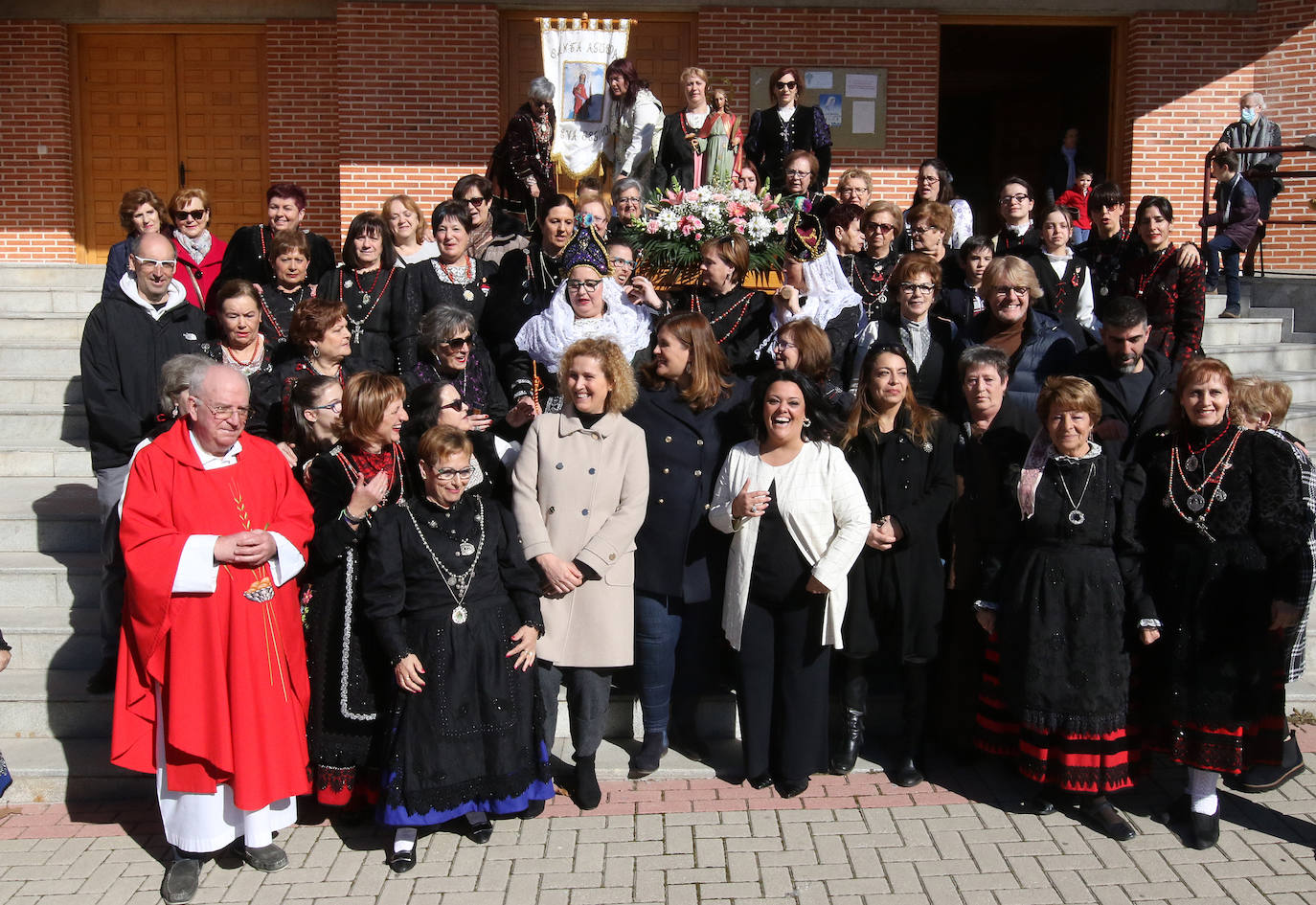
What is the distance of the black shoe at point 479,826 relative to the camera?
473 cm

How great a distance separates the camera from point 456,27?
12359 mm

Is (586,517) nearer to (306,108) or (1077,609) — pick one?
(1077,609)

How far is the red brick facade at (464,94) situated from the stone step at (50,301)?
11.3ft

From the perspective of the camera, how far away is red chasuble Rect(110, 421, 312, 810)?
4.36 meters

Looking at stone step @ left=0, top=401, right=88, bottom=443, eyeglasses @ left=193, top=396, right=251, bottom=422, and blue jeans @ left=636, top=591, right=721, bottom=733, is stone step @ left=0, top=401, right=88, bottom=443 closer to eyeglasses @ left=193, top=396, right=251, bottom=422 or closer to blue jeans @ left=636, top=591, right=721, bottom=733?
eyeglasses @ left=193, top=396, right=251, bottom=422

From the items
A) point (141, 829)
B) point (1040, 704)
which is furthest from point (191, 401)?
point (1040, 704)

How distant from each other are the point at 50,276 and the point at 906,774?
9036 millimetres

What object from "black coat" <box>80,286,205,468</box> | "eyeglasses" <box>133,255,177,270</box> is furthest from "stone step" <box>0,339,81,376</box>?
"eyeglasses" <box>133,255,177,270</box>

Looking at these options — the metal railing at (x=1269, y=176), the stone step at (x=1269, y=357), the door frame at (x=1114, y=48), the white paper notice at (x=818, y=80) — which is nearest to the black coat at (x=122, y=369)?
the stone step at (x=1269, y=357)

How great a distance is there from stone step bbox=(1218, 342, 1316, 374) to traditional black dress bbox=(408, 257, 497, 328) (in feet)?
20.2

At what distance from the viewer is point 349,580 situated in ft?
15.4

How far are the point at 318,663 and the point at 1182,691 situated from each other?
352 cm

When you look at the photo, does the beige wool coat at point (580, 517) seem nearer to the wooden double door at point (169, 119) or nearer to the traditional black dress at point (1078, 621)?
the traditional black dress at point (1078, 621)

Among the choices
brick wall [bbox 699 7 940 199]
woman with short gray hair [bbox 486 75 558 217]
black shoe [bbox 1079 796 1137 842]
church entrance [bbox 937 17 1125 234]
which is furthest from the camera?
church entrance [bbox 937 17 1125 234]
